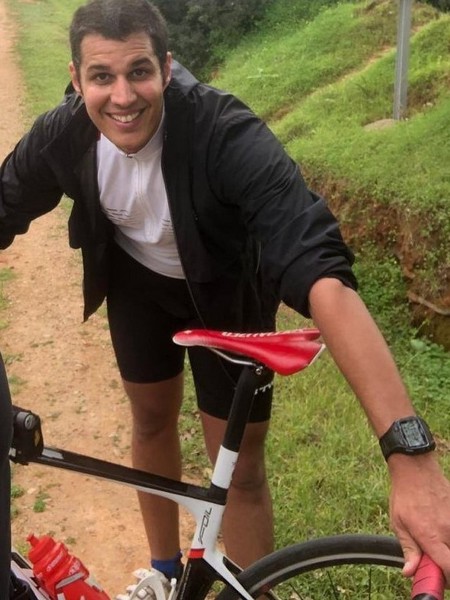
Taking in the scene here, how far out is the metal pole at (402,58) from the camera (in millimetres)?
5660

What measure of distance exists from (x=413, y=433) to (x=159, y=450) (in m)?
1.34

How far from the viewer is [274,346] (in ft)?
5.33

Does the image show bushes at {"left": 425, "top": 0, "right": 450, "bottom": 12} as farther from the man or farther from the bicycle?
the bicycle

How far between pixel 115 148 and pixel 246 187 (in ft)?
1.33

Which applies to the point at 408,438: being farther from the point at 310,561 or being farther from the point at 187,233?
the point at 187,233

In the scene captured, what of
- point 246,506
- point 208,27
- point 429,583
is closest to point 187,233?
point 246,506

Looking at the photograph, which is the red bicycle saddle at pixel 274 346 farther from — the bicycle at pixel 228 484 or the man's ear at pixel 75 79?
the man's ear at pixel 75 79

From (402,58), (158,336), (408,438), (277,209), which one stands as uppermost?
(277,209)

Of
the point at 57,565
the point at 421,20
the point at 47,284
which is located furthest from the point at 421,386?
the point at 421,20

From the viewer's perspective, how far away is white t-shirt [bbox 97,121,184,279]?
74.2 inches

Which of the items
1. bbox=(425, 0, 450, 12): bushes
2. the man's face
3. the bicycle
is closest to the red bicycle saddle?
the bicycle

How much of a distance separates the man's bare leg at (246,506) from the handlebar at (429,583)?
3.44 ft

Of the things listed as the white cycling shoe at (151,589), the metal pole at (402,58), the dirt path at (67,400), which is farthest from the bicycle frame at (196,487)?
the metal pole at (402,58)

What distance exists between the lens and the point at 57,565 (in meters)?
1.92
